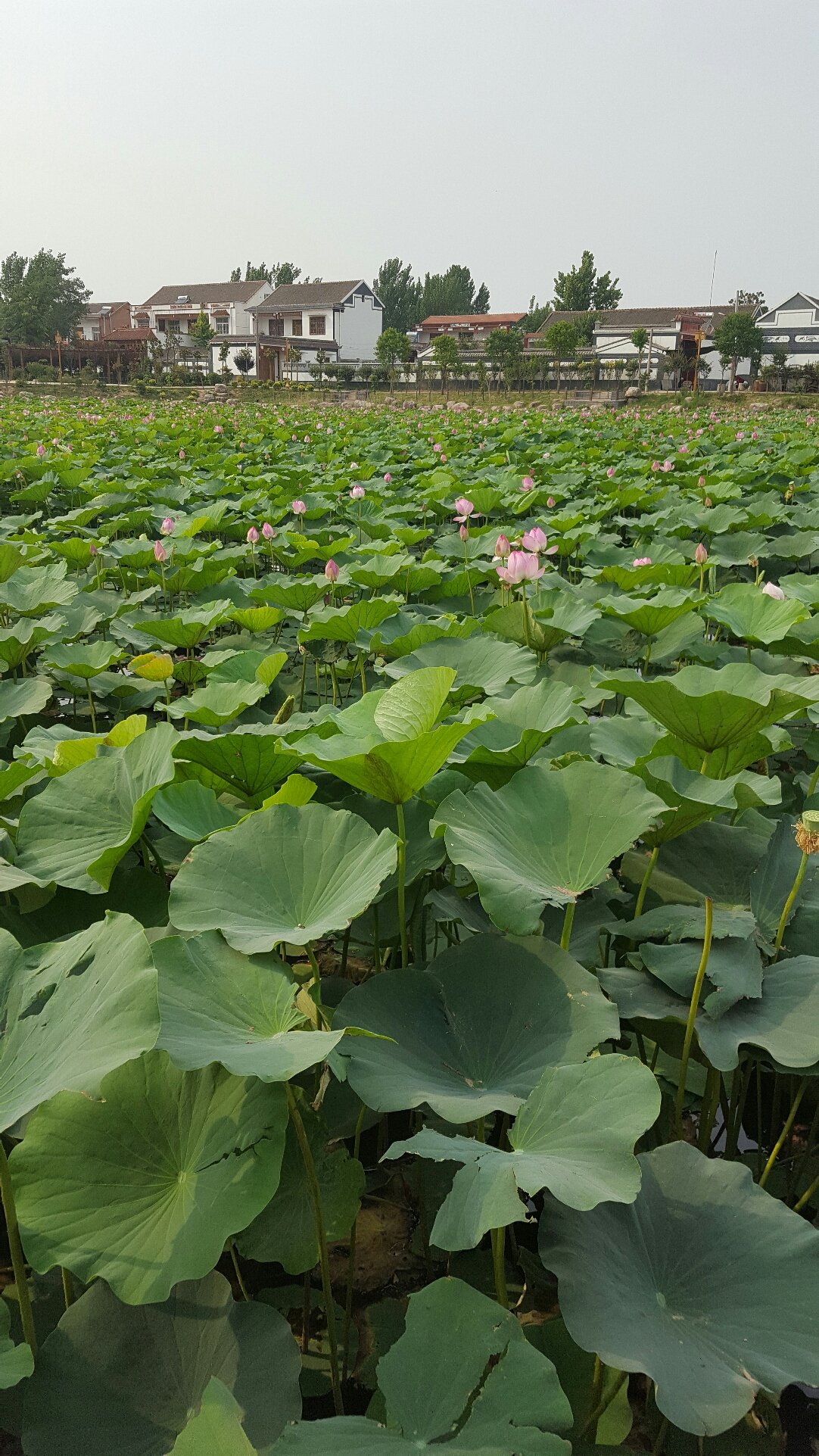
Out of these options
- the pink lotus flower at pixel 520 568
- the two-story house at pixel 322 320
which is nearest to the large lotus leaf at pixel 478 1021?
the pink lotus flower at pixel 520 568

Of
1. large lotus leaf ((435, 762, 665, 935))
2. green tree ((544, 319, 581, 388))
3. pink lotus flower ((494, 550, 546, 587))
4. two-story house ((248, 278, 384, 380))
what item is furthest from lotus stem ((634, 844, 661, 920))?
two-story house ((248, 278, 384, 380))

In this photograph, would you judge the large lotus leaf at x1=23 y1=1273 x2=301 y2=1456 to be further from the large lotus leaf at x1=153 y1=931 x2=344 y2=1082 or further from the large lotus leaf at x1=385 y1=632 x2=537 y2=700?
the large lotus leaf at x1=385 y1=632 x2=537 y2=700

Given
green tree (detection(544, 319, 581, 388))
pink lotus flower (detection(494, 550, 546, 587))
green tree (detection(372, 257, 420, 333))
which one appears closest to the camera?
pink lotus flower (detection(494, 550, 546, 587))

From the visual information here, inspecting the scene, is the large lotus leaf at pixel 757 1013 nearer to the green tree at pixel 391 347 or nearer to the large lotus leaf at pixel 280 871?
the large lotus leaf at pixel 280 871

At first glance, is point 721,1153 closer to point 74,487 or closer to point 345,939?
point 345,939

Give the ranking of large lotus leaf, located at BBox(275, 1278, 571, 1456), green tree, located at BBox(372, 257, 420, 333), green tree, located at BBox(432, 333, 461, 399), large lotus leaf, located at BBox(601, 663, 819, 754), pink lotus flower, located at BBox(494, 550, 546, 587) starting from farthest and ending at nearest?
green tree, located at BBox(372, 257, 420, 333) → green tree, located at BBox(432, 333, 461, 399) → pink lotus flower, located at BBox(494, 550, 546, 587) → large lotus leaf, located at BBox(601, 663, 819, 754) → large lotus leaf, located at BBox(275, 1278, 571, 1456)

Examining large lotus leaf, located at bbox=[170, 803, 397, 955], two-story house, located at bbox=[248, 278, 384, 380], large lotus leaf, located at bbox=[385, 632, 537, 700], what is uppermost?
two-story house, located at bbox=[248, 278, 384, 380]

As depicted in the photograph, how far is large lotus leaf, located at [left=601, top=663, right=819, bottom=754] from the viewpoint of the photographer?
48.2 inches

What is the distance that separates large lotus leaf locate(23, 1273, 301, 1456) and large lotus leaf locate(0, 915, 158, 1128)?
0.70ft

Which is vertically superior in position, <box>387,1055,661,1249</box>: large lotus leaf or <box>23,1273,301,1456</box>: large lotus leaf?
<box>387,1055,661,1249</box>: large lotus leaf

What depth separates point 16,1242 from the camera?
0.81 metres

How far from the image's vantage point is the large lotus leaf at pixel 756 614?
1.87 m

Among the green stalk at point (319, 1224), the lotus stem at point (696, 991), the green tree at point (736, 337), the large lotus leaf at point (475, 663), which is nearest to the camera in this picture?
the green stalk at point (319, 1224)

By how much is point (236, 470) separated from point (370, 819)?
577 cm
